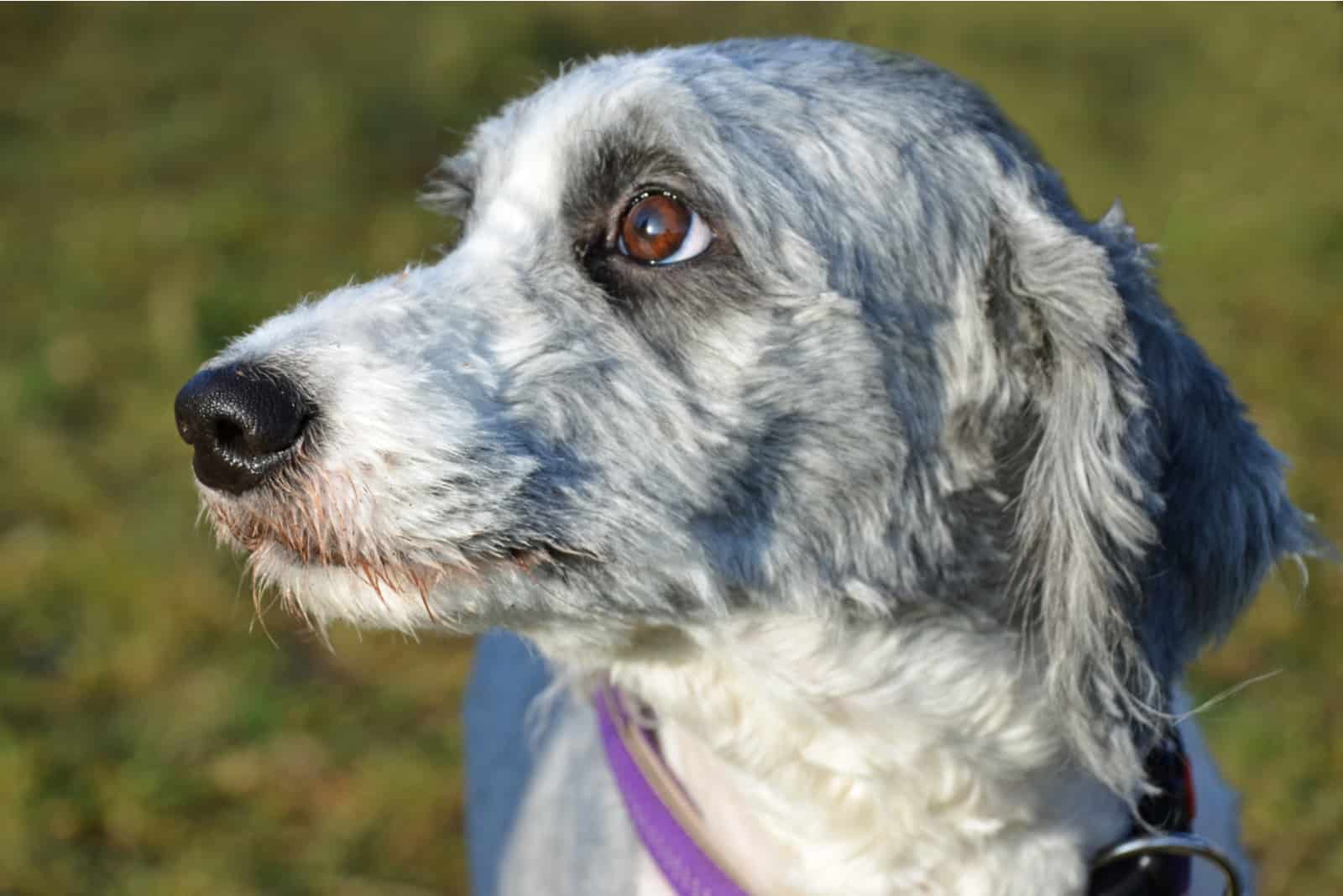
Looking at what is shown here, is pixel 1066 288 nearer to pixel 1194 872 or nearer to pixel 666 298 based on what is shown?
pixel 666 298

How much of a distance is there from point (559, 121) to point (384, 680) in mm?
2465

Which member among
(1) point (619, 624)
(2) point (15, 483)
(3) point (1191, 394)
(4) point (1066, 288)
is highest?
(4) point (1066, 288)

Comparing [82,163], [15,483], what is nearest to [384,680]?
[15,483]

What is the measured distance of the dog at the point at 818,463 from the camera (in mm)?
1966

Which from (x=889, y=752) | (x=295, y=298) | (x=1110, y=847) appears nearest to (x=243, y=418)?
(x=889, y=752)

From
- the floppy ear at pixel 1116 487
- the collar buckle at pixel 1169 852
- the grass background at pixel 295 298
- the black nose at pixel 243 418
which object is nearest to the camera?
the black nose at pixel 243 418

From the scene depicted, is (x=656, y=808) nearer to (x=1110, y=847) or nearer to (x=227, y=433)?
(x=1110, y=847)

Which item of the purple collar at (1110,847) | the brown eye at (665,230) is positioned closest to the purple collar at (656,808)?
the purple collar at (1110,847)

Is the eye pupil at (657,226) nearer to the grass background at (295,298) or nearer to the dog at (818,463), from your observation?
the dog at (818,463)

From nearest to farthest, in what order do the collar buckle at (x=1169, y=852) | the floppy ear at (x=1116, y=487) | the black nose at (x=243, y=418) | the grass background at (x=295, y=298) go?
the black nose at (x=243, y=418)
the floppy ear at (x=1116, y=487)
the collar buckle at (x=1169, y=852)
the grass background at (x=295, y=298)

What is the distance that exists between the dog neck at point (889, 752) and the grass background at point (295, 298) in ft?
2.51

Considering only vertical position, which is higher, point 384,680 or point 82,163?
point 82,163

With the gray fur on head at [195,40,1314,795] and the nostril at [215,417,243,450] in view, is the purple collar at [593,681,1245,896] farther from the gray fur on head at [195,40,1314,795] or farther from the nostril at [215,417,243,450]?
the nostril at [215,417,243,450]

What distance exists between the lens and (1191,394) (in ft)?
7.04
